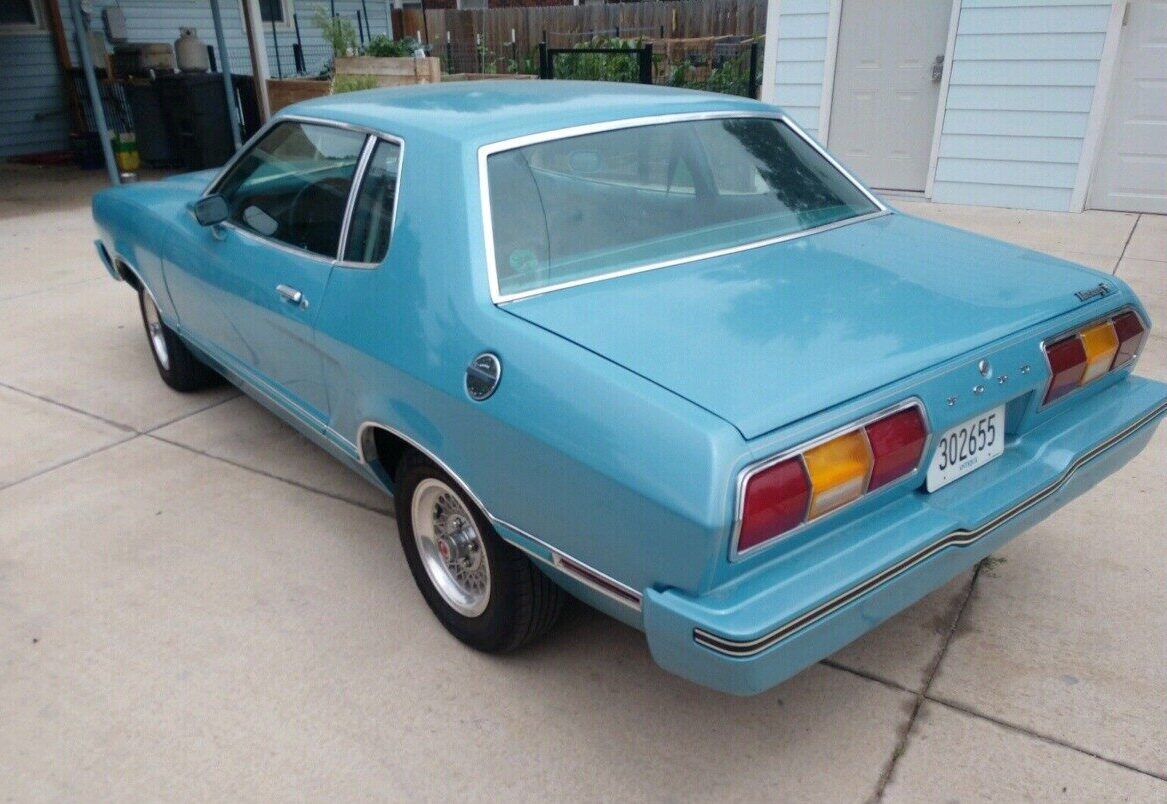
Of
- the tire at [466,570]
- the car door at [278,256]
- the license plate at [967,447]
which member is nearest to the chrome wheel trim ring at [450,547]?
the tire at [466,570]

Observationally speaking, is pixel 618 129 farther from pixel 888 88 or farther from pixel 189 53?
pixel 189 53

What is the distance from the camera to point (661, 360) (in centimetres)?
205

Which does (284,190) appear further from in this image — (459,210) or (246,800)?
(246,800)

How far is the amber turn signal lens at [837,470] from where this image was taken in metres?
1.95

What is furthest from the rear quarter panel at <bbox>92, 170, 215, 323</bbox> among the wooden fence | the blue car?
the wooden fence

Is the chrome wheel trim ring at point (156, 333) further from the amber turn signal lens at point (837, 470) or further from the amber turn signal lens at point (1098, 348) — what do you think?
the amber turn signal lens at point (1098, 348)

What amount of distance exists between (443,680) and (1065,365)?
1.95 m

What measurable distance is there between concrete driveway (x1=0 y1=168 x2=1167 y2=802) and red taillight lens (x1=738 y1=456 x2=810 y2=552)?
78cm

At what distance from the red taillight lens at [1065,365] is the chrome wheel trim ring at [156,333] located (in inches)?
157

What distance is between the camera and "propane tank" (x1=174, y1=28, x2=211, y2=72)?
1146 cm

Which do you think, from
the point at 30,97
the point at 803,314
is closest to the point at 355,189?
the point at 803,314

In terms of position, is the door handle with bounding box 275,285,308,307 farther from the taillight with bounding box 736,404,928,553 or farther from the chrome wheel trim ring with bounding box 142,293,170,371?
the chrome wheel trim ring with bounding box 142,293,170,371

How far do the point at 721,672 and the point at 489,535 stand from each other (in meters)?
0.80

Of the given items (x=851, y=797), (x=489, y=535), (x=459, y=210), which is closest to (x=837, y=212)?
(x=459, y=210)
